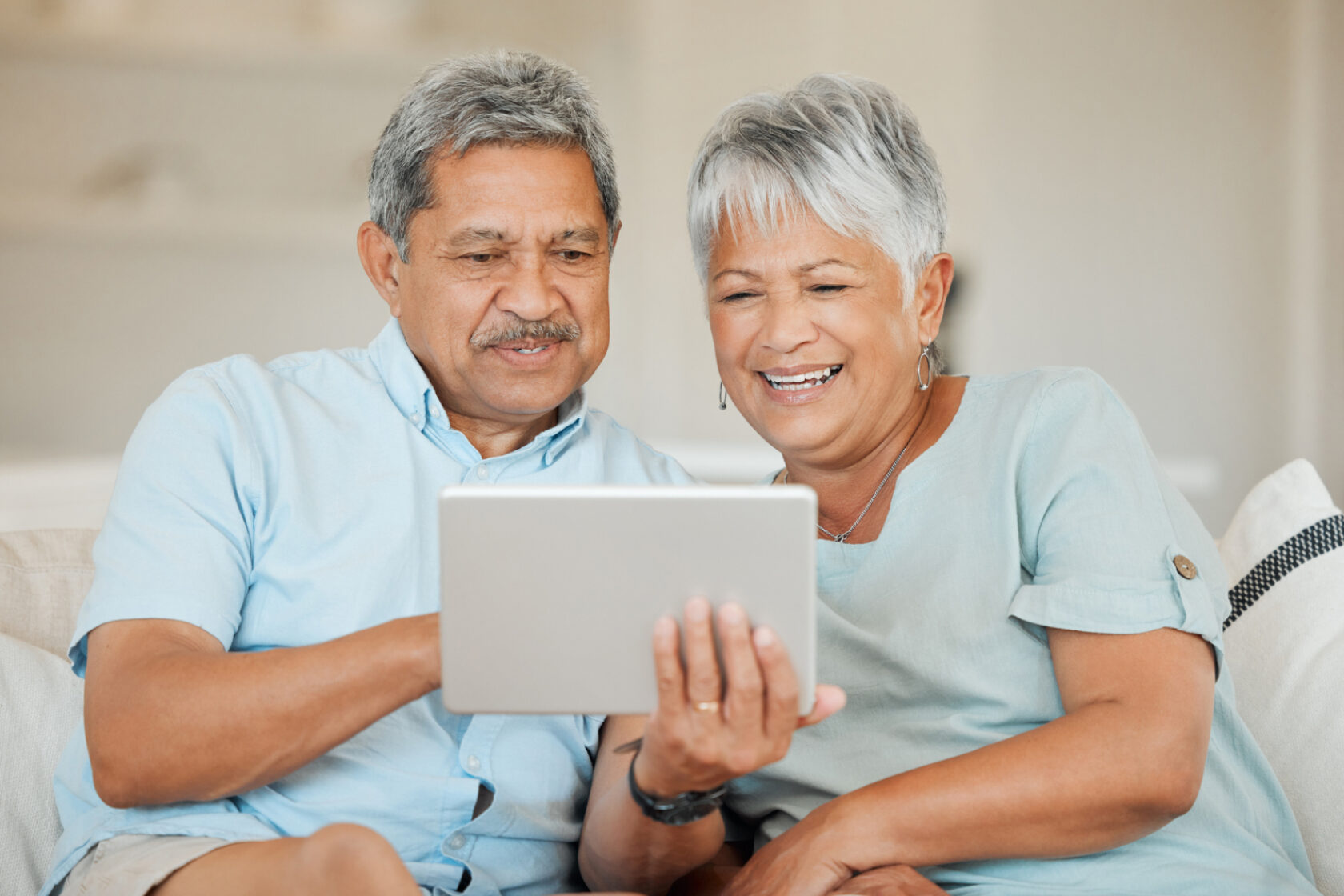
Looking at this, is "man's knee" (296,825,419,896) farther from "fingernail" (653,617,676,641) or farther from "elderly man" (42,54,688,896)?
"fingernail" (653,617,676,641)

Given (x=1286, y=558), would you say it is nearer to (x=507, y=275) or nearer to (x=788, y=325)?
(x=788, y=325)

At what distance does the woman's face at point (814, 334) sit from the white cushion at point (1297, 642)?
0.64 metres

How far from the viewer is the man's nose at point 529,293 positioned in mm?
1374

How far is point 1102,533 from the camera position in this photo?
1220mm

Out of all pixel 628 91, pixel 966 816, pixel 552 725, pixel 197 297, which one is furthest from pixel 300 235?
pixel 966 816

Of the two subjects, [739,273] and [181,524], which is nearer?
[181,524]

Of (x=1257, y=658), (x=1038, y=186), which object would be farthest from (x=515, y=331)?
(x=1038, y=186)

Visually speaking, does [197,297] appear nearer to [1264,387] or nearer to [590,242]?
[590,242]

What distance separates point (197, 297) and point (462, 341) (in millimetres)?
2343

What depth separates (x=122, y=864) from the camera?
1.09 meters

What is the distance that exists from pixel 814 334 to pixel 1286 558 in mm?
820

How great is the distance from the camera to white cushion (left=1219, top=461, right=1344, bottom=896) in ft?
4.69

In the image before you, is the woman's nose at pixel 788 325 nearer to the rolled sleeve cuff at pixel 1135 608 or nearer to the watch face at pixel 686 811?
the rolled sleeve cuff at pixel 1135 608

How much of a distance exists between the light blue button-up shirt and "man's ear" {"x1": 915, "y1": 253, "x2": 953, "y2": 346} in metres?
0.56
